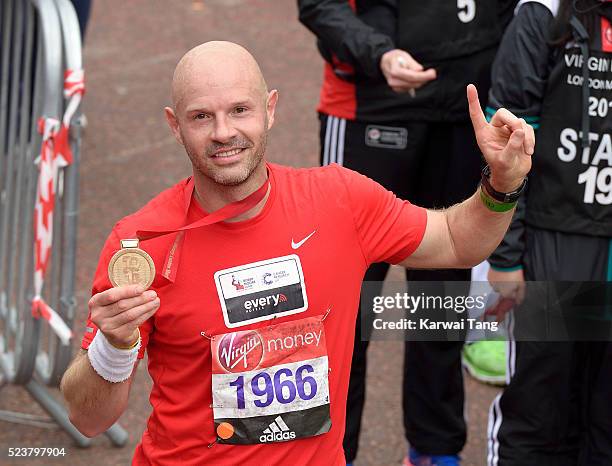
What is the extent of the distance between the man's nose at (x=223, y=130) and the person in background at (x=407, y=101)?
1.24m

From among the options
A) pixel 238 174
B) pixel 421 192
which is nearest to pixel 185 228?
pixel 238 174

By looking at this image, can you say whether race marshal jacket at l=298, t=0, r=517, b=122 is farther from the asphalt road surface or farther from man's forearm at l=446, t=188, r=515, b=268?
the asphalt road surface

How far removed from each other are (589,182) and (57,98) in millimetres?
1787

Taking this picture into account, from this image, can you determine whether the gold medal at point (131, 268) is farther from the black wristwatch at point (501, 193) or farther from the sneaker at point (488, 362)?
the sneaker at point (488, 362)

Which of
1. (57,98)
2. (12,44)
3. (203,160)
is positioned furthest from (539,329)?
(12,44)

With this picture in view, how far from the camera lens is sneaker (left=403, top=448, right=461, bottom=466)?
14.7ft

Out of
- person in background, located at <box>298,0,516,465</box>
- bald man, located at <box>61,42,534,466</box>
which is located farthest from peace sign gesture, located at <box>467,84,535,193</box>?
person in background, located at <box>298,0,516,465</box>

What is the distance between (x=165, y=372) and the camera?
10.00 feet

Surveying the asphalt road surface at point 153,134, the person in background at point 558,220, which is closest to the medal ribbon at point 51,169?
the asphalt road surface at point 153,134

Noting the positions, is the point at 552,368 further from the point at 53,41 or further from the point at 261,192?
the point at 53,41

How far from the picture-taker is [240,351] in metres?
2.95

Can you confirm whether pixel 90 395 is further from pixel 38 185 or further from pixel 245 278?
pixel 38 185

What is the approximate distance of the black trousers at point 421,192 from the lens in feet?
13.9

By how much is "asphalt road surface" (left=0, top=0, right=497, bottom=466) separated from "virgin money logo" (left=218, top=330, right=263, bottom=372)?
1.86 metres
